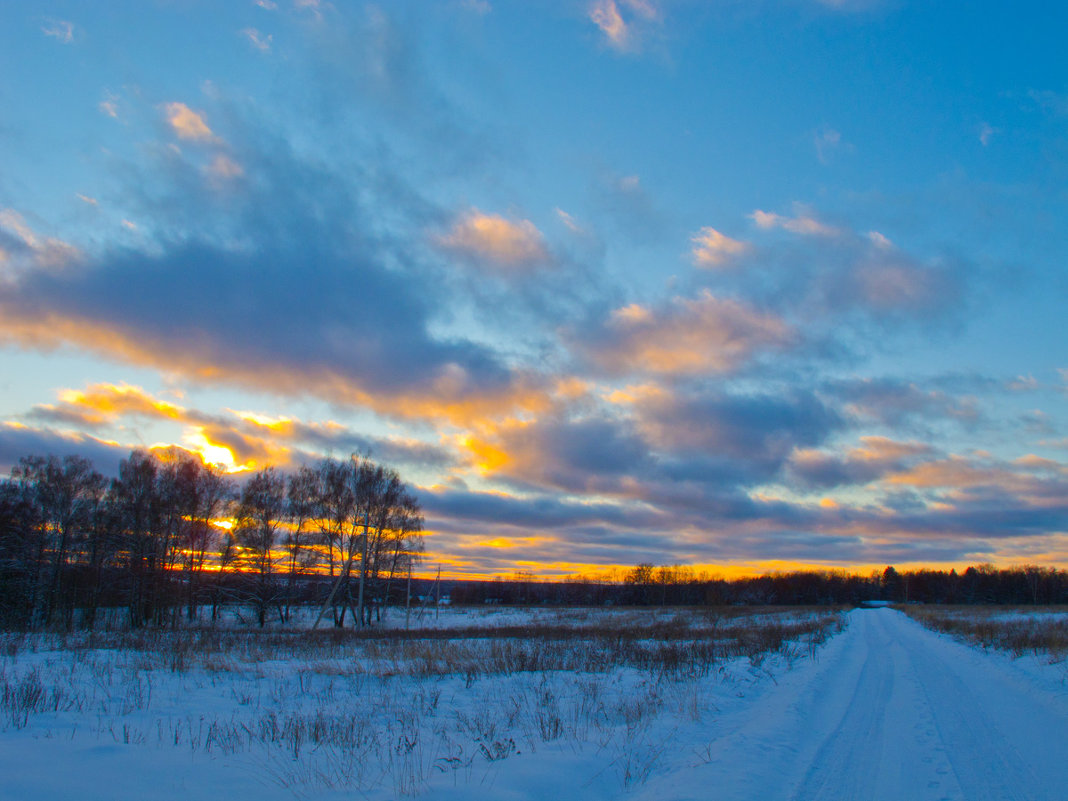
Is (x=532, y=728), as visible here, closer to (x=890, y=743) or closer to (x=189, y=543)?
(x=890, y=743)

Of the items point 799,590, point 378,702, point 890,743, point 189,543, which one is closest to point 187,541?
point 189,543

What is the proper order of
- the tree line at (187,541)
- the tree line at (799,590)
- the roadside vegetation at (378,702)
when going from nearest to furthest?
the roadside vegetation at (378,702) < the tree line at (187,541) < the tree line at (799,590)

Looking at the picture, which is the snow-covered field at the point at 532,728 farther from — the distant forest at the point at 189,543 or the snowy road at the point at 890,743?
the distant forest at the point at 189,543

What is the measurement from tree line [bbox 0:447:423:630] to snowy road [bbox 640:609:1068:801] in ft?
120

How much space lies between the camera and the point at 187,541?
40.6 m

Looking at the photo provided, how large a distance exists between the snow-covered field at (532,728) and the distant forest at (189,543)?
973 inches

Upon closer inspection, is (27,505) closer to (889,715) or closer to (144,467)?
(144,467)

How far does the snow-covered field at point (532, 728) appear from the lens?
6035 mm

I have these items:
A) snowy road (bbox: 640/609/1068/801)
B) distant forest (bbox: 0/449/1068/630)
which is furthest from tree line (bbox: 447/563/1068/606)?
snowy road (bbox: 640/609/1068/801)

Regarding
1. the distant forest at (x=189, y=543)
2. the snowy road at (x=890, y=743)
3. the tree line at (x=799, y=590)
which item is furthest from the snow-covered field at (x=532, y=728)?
the tree line at (x=799, y=590)

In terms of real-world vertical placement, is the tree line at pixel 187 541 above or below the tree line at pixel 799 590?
above

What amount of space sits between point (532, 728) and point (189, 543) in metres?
39.7

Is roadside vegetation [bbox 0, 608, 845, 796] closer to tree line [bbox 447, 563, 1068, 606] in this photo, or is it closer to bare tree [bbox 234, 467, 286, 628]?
bare tree [bbox 234, 467, 286, 628]

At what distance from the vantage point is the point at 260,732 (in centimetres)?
871
